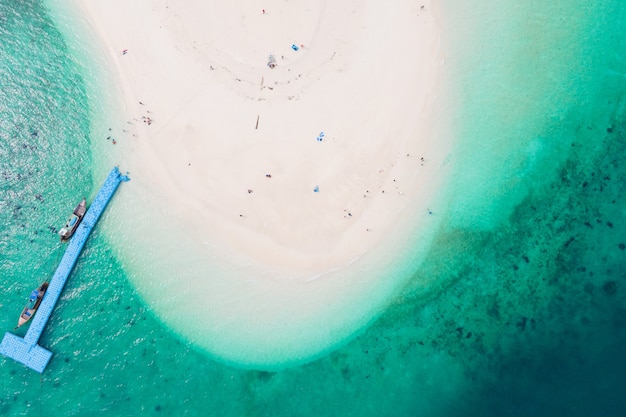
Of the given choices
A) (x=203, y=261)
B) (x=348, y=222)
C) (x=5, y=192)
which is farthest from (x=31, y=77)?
(x=348, y=222)

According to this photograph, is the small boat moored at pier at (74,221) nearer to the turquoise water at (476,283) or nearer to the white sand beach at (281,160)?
the turquoise water at (476,283)

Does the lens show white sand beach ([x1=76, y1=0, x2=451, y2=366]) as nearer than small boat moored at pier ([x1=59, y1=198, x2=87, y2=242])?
Yes

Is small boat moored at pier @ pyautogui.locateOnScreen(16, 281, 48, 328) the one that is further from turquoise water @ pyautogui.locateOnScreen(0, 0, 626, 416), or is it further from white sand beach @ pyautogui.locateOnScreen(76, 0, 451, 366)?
white sand beach @ pyautogui.locateOnScreen(76, 0, 451, 366)

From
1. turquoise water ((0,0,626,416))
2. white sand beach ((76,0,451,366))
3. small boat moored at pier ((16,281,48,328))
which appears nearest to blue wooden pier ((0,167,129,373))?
small boat moored at pier ((16,281,48,328))

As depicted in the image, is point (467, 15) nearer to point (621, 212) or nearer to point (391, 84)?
point (391, 84)

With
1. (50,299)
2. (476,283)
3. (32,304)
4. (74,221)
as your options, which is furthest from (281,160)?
(32,304)
